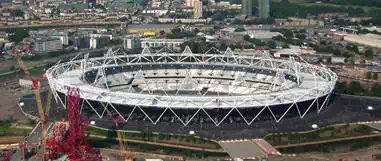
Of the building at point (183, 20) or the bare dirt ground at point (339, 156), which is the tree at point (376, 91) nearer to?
the bare dirt ground at point (339, 156)

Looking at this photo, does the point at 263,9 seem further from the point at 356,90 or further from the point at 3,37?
the point at 356,90

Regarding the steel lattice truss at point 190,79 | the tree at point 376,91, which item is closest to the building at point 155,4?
the steel lattice truss at point 190,79

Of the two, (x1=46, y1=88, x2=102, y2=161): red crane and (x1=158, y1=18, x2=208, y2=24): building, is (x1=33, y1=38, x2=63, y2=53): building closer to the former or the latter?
(x1=158, y1=18, x2=208, y2=24): building

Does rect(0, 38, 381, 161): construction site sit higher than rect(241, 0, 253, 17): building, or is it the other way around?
rect(241, 0, 253, 17): building

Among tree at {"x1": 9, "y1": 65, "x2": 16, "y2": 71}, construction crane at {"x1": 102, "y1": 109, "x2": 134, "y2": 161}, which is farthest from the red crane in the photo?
tree at {"x1": 9, "y1": 65, "x2": 16, "y2": 71}

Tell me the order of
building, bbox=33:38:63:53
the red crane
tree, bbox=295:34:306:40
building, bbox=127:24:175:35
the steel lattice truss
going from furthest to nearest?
1. building, bbox=127:24:175:35
2. tree, bbox=295:34:306:40
3. building, bbox=33:38:63:53
4. the steel lattice truss
5. the red crane

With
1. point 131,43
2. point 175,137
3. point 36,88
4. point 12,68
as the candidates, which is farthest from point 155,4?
point 175,137
